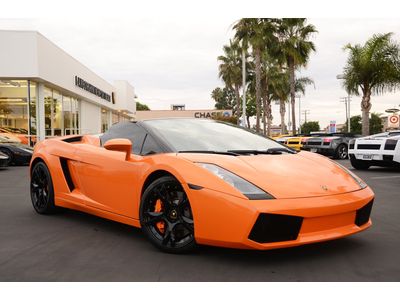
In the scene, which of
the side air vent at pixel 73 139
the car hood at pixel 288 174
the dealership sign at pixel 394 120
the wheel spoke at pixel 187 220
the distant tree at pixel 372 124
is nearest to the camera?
the car hood at pixel 288 174

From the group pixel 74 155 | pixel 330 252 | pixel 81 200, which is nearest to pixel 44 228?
pixel 81 200

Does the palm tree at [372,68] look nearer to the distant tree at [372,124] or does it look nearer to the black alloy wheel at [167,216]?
the black alloy wheel at [167,216]

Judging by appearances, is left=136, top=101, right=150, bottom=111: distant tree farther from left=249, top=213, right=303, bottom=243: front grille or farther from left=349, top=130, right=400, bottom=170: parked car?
left=249, top=213, right=303, bottom=243: front grille

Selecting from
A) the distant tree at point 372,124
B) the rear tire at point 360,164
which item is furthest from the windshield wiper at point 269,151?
the distant tree at point 372,124

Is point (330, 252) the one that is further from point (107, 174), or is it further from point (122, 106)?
point (122, 106)

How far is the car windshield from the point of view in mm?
4035

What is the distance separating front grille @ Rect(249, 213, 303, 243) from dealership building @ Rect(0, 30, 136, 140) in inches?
769

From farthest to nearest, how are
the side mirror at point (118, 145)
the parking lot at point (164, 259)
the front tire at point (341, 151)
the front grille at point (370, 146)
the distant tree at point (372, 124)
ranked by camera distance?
the distant tree at point (372, 124) → the front tire at point (341, 151) → the front grille at point (370, 146) → the side mirror at point (118, 145) → the parking lot at point (164, 259)

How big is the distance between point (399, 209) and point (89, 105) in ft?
100

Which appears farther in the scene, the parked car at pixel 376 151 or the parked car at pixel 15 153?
the parked car at pixel 15 153

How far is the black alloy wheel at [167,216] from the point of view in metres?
3.54

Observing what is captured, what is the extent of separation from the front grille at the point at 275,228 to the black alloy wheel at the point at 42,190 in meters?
3.03

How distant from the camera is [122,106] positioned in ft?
152

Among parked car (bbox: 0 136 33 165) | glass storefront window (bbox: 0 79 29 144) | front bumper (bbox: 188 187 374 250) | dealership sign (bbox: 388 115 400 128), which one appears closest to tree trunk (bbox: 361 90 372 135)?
dealership sign (bbox: 388 115 400 128)
